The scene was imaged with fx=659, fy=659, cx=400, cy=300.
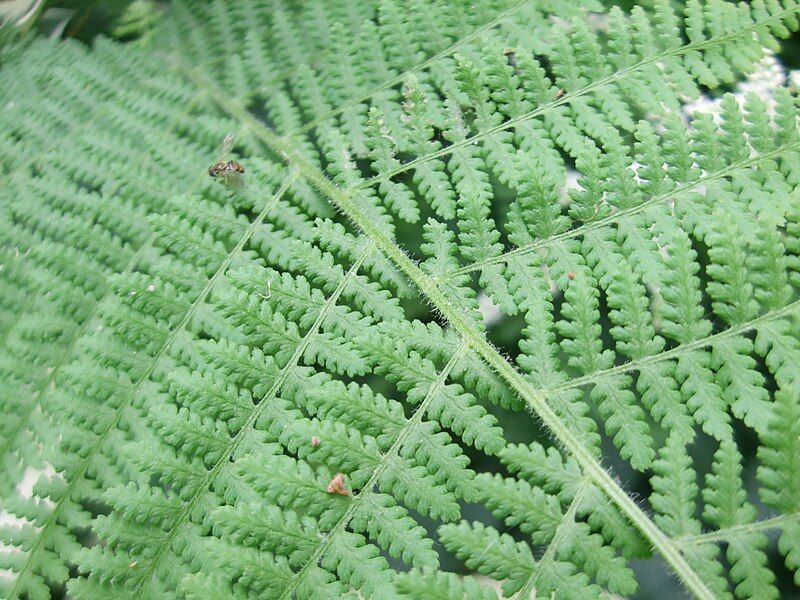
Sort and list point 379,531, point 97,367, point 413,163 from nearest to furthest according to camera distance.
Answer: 1. point 379,531
2. point 97,367
3. point 413,163

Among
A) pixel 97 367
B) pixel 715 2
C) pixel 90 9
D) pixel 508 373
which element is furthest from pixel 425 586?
pixel 90 9

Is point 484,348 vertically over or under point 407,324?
under

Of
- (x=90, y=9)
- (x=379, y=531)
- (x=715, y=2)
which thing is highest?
(x=90, y=9)

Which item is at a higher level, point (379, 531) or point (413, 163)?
point (413, 163)

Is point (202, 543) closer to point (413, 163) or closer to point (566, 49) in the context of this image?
point (413, 163)

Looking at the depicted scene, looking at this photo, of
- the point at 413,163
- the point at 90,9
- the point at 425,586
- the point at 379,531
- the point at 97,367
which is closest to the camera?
the point at 425,586

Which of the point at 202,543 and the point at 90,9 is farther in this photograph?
the point at 90,9

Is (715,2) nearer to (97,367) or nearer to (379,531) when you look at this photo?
(379,531)
